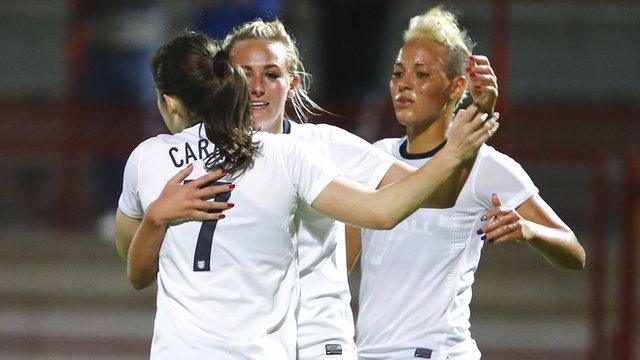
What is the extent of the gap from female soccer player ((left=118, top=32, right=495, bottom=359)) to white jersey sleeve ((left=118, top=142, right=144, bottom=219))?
6 cm

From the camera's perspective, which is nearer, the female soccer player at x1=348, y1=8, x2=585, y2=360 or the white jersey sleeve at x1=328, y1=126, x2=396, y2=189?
the white jersey sleeve at x1=328, y1=126, x2=396, y2=189

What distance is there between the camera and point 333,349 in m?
3.35

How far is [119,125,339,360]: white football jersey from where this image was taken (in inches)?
114

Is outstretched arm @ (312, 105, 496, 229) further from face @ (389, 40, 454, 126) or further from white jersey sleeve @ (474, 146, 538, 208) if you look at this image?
face @ (389, 40, 454, 126)

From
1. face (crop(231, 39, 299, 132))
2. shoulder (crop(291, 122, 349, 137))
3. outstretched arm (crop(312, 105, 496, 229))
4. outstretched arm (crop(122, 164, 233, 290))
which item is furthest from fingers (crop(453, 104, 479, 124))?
face (crop(231, 39, 299, 132))

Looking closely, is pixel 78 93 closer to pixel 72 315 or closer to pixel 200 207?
pixel 72 315

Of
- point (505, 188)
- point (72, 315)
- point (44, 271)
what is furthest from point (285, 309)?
point (44, 271)

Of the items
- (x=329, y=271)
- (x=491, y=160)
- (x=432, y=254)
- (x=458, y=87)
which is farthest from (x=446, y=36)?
(x=329, y=271)

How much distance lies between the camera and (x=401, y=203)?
2.82 metres

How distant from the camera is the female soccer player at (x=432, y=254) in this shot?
137 inches

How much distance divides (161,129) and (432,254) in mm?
4177

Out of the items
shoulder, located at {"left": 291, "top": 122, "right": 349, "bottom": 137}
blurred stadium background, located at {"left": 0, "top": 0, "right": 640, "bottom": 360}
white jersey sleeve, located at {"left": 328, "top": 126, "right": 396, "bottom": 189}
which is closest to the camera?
white jersey sleeve, located at {"left": 328, "top": 126, "right": 396, "bottom": 189}

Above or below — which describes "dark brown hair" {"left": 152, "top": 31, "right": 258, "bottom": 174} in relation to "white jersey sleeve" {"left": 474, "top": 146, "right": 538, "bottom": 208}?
above

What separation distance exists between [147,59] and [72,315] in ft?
7.30
